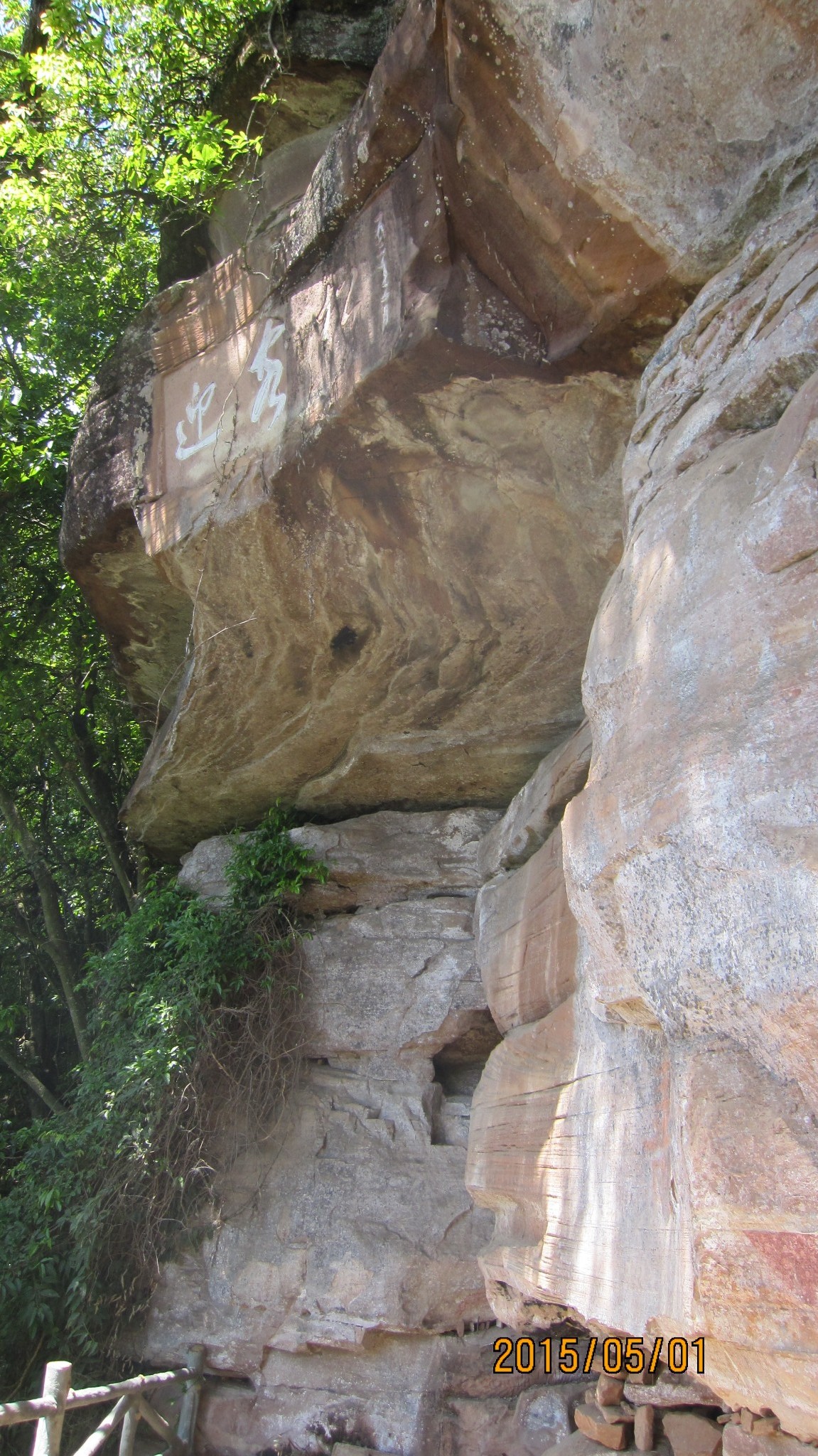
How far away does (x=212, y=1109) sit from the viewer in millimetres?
4434

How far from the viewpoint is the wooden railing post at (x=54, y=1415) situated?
3.08 metres

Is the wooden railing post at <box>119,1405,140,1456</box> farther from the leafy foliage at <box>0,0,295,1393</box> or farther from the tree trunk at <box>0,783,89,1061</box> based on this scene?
the tree trunk at <box>0,783,89,1061</box>

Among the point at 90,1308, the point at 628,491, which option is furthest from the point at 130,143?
the point at 90,1308

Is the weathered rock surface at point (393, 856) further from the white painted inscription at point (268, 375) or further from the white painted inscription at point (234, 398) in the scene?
the white painted inscription at point (268, 375)

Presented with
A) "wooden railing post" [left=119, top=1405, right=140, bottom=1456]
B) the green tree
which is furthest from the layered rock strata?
the green tree

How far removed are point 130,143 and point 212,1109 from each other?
494 cm

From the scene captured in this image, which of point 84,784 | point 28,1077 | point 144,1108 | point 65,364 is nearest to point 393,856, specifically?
point 144,1108

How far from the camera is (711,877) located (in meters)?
1.86

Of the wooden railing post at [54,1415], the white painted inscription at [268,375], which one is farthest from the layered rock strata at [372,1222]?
the white painted inscription at [268,375]

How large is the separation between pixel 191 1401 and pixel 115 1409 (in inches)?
21.6
